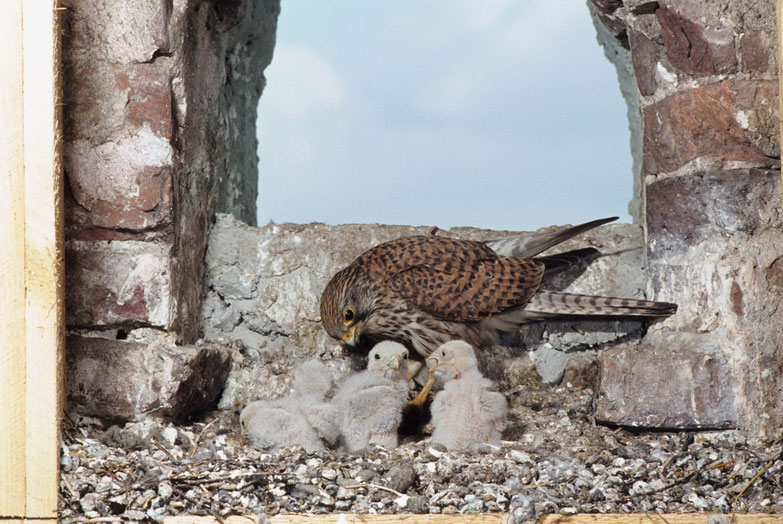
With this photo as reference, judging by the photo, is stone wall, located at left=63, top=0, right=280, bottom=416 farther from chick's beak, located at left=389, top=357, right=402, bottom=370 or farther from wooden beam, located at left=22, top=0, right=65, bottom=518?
chick's beak, located at left=389, top=357, right=402, bottom=370

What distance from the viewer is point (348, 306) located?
254cm

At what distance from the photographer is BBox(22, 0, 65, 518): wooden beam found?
2.05 m

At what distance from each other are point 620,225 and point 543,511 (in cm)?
129

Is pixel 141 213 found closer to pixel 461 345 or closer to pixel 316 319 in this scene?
pixel 316 319

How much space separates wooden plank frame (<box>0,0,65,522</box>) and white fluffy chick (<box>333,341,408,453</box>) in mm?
743

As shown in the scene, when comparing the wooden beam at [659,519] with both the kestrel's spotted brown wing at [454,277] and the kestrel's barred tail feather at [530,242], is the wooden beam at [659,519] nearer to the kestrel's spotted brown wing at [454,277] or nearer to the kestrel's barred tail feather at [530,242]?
the kestrel's spotted brown wing at [454,277]

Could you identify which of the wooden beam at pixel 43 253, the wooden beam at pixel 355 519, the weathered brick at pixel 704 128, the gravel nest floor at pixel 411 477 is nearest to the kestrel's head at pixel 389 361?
the gravel nest floor at pixel 411 477

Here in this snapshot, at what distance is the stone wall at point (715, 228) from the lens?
2307mm

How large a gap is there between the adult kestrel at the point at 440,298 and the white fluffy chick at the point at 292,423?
0.33 metres

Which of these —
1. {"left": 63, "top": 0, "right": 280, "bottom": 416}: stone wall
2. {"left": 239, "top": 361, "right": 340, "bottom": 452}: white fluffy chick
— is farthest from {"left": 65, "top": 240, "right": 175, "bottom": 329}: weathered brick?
{"left": 239, "top": 361, "right": 340, "bottom": 452}: white fluffy chick

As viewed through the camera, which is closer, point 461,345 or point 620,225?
→ point 461,345

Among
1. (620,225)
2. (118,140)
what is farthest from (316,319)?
(620,225)

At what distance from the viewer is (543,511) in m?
1.90

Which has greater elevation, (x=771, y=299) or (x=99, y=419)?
(x=771, y=299)
